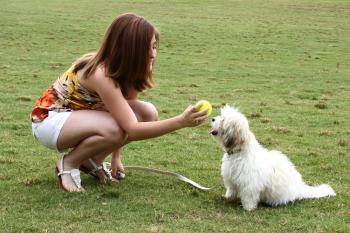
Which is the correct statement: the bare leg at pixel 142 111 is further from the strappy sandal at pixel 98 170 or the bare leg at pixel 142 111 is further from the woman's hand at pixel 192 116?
the woman's hand at pixel 192 116

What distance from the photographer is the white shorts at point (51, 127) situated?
589 cm

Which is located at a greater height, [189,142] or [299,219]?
[299,219]

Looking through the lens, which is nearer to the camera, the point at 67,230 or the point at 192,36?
the point at 67,230

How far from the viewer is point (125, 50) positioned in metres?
5.53

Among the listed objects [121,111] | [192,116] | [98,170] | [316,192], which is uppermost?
[192,116]

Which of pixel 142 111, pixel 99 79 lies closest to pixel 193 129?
pixel 142 111

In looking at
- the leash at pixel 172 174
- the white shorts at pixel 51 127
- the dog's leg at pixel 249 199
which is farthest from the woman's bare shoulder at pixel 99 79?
the dog's leg at pixel 249 199

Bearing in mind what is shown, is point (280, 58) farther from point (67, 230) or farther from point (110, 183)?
point (67, 230)

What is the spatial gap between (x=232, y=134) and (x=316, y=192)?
1172 millimetres

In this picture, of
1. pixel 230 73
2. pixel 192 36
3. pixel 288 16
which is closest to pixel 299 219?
pixel 230 73

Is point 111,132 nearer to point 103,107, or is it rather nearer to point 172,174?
point 103,107

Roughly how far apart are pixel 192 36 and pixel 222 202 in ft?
74.9

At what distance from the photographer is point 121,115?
5605 millimetres

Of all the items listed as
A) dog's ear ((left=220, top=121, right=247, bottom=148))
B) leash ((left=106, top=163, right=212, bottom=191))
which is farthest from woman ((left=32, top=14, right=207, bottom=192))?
leash ((left=106, top=163, right=212, bottom=191))
